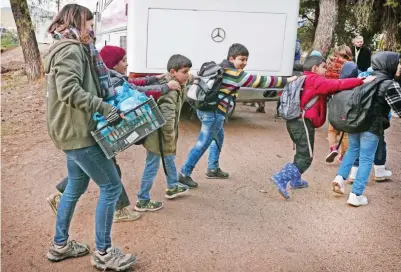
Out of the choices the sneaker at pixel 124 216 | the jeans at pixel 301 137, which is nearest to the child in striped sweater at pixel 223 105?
the jeans at pixel 301 137

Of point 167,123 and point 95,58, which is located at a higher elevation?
point 95,58

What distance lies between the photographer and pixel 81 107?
2.64m

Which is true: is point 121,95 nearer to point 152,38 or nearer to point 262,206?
point 262,206

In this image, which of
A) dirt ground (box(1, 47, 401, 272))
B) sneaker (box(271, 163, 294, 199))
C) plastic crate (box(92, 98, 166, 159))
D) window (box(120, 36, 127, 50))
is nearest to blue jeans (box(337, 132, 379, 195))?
dirt ground (box(1, 47, 401, 272))

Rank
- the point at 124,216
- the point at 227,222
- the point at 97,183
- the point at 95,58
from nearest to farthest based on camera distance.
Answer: the point at 95,58
the point at 97,183
the point at 124,216
the point at 227,222

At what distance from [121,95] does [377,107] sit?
103 inches

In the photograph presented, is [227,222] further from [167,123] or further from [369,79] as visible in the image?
[369,79]

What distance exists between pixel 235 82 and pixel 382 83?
1453 mm

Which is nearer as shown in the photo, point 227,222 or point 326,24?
point 227,222

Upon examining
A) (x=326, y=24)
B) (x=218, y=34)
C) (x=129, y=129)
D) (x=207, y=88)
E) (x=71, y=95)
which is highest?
(x=326, y=24)

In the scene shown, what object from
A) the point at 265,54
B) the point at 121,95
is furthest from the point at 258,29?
the point at 121,95

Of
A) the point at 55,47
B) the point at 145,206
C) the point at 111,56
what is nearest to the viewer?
the point at 55,47

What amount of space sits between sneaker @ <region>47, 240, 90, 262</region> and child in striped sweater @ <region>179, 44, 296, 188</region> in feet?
5.90

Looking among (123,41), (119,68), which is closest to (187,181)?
(119,68)
